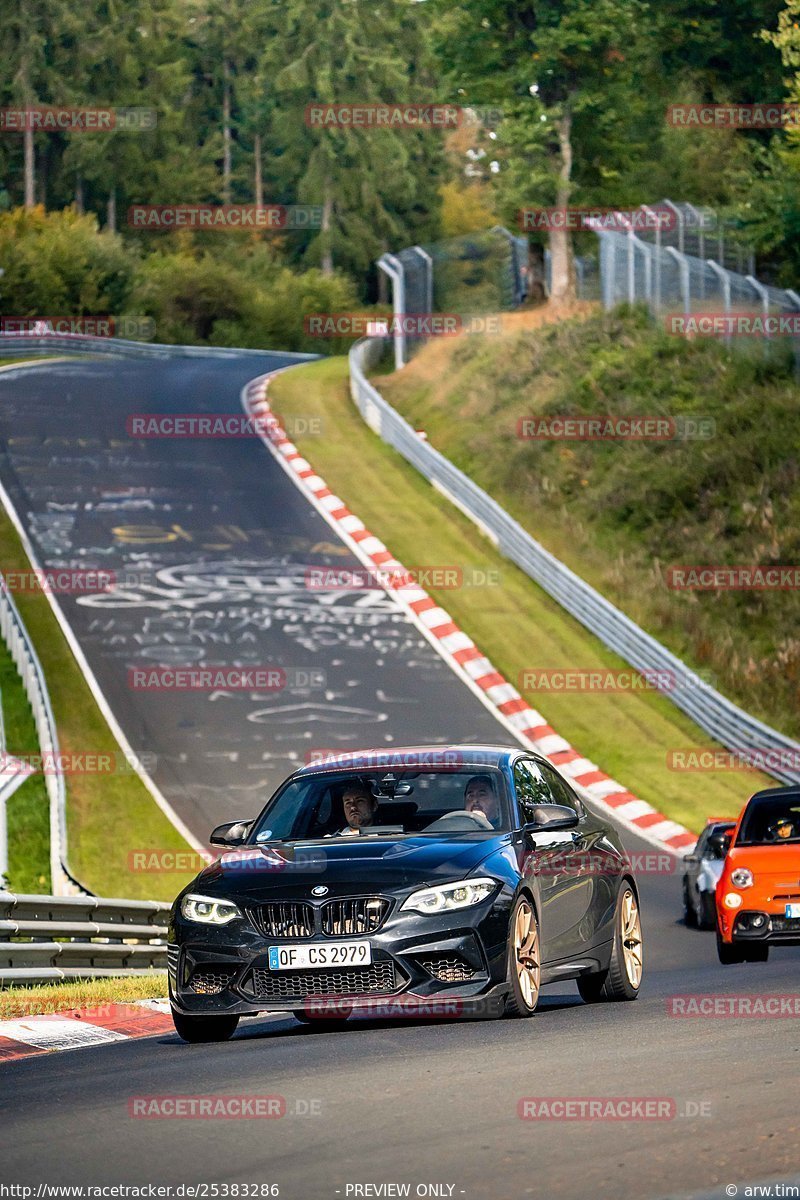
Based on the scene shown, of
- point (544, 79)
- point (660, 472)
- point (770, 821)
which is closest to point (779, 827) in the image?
point (770, 821)

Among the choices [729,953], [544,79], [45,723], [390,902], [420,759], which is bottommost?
[45,723]

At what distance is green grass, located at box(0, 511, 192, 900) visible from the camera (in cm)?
2194

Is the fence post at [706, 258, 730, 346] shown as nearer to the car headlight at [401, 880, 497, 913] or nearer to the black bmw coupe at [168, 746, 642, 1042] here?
the black bmw coupe at [168, 746, 642, 1042]

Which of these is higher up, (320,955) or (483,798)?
(483,798)

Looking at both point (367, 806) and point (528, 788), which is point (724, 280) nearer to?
point (528, 788)

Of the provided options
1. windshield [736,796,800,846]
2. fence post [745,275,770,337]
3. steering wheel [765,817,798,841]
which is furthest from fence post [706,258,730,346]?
steering wheel [765,817,798,841]

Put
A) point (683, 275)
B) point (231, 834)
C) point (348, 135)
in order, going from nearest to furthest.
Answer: point (231, 834) < point (683, 275) < point (348, 135)

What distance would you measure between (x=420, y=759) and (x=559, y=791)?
1.29 meters

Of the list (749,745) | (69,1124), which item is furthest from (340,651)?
(69,1124)

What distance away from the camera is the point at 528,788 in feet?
36.1

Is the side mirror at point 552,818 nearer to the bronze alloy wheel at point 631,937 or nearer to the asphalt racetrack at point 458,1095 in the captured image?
the asphalt racetrack at point 458,1095


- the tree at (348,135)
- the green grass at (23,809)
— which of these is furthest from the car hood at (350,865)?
the tree at (348,135)

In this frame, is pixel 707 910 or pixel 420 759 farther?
pixel 707 910

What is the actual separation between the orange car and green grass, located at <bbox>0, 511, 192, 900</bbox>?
27.8 feet
